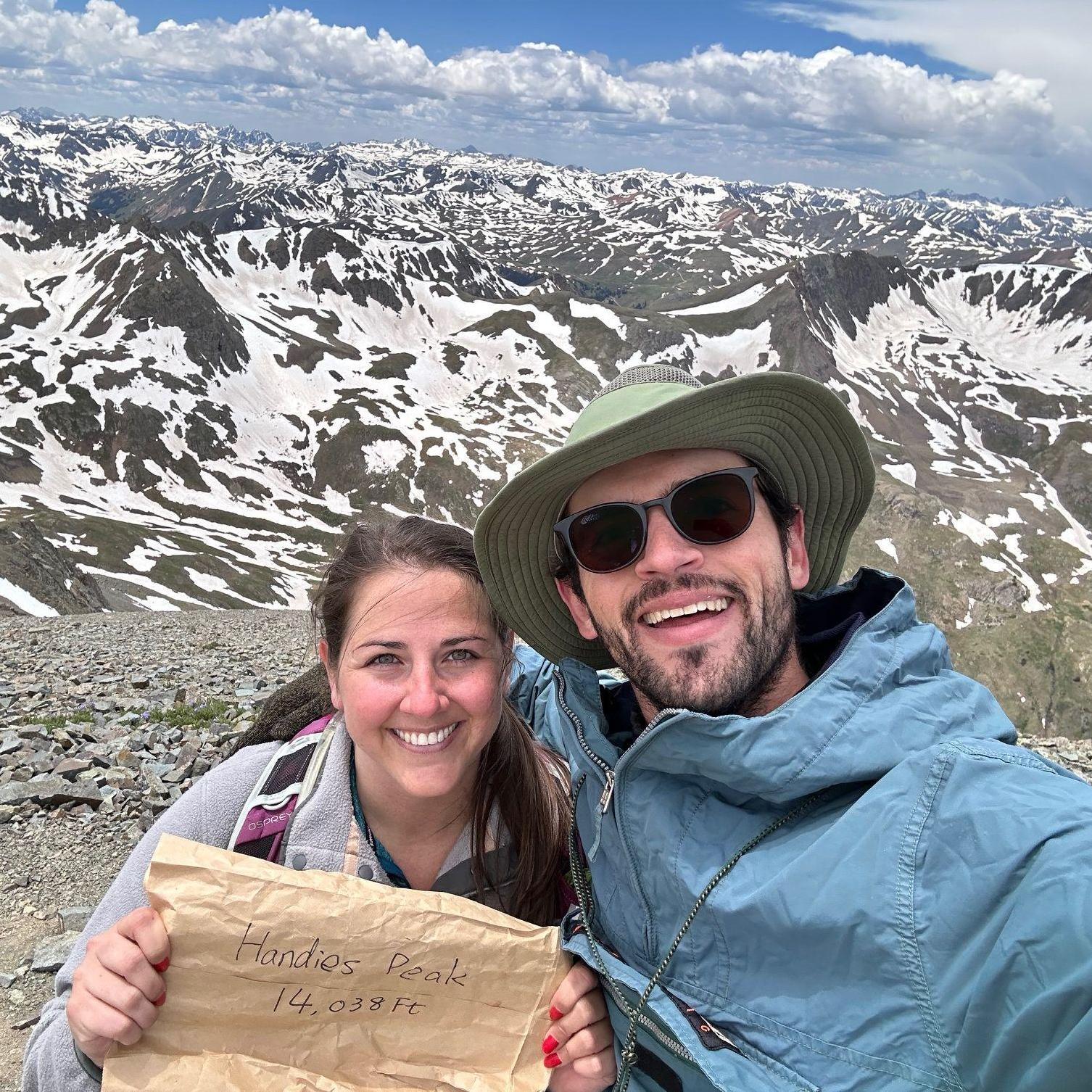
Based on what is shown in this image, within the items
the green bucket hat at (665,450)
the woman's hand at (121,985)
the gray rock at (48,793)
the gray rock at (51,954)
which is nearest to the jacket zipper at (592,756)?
the green bucket hat at (665,450)

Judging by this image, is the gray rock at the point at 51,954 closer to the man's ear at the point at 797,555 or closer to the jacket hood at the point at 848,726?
the jacket hood at the point at 848,726

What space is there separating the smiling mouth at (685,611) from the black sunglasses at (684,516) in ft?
1.17

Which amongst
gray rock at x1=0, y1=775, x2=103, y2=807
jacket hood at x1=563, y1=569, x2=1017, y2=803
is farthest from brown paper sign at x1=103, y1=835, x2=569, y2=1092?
gray rock at x1=0, y1=775, x2=103, y2=807

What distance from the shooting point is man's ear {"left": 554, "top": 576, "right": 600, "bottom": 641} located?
522 cm

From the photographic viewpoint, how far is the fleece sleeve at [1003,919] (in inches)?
104

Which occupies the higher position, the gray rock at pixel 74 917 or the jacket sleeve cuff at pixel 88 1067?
the jacket sleeve cuff at pixel 88 1067

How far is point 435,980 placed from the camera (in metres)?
3.88

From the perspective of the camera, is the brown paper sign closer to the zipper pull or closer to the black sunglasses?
the zipper pull

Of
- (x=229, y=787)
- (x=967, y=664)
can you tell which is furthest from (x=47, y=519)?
(x=967, y=664)

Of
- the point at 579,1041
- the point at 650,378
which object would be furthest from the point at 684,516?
the point at 579,1041

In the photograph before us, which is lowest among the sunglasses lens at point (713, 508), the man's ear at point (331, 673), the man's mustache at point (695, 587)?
the man's ear at point (331, 673)

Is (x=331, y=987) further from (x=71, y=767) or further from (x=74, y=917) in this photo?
(x=71, y=767)

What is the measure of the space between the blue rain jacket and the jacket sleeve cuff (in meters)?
2.41

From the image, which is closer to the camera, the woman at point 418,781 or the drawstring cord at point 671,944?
the drawstring cord at point 671,944
